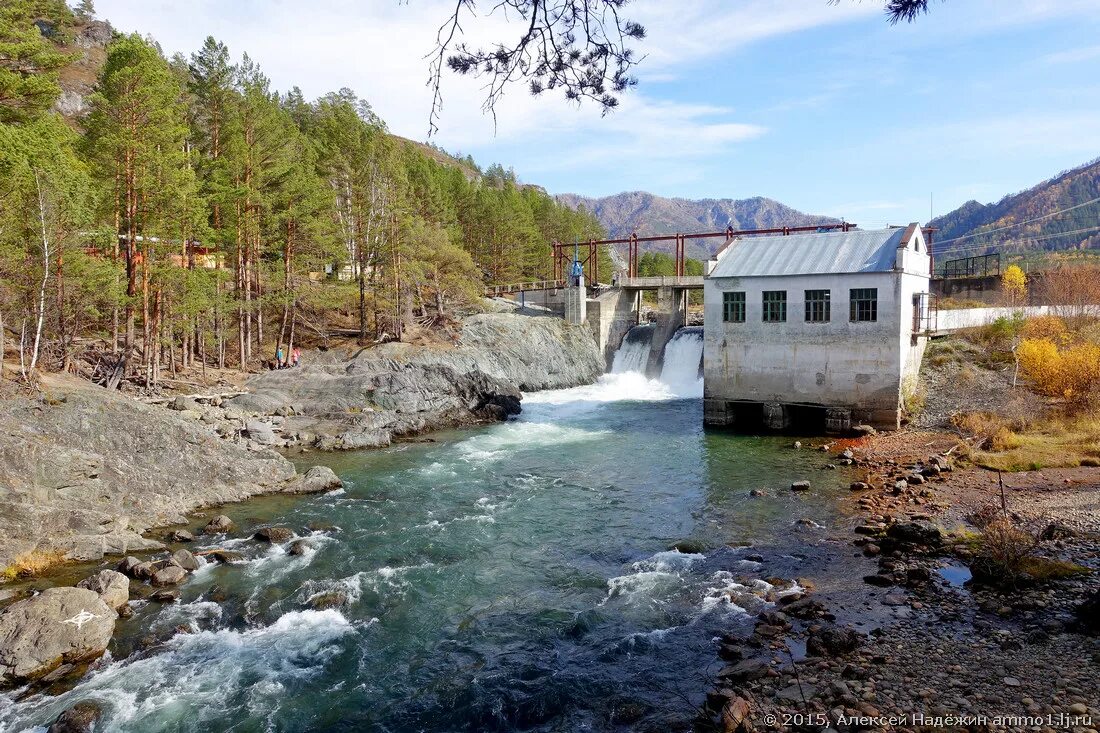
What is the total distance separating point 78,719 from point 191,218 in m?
23.4

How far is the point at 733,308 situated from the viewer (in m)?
30.2

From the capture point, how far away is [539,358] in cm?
4491

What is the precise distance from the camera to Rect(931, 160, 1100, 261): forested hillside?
428 feet

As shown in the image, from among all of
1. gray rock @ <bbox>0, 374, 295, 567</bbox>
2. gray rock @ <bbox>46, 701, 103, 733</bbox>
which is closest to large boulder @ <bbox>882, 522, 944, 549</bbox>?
gray rock @ <bbox>46, 701, 103, 733</bbox>

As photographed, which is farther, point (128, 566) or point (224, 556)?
point (224, 556)

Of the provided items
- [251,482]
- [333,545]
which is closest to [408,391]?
[251,482]

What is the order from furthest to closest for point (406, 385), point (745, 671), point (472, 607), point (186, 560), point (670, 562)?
point (406, 385), point (670, 562), point (186, 560), point (472, 607), point (745, 671)

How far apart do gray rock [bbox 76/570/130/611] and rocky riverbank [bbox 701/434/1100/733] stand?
11.5 metres

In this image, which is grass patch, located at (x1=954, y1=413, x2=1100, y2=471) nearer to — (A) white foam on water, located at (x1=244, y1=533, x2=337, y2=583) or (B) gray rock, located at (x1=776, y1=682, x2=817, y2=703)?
(B) gray rock, located at (x1=776, y1=682, x2=817, y2=703)

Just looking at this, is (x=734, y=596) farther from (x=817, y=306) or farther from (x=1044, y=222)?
(x=1044, y=222)

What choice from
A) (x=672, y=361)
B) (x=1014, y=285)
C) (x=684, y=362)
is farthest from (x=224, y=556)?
(x=1014, y=285)

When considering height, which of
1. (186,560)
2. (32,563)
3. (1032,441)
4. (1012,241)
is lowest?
(186,560)

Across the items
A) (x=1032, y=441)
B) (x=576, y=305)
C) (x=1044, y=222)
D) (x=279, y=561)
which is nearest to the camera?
(x=279, y=561)

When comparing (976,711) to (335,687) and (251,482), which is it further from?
(251,482)
